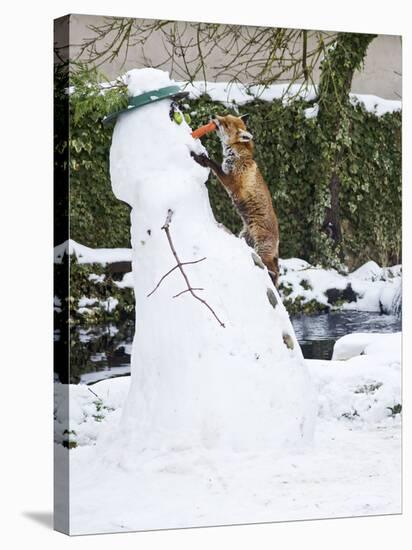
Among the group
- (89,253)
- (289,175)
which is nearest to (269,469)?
(89,253)

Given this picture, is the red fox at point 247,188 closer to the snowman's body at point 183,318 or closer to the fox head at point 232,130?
the fox head at point 232,130

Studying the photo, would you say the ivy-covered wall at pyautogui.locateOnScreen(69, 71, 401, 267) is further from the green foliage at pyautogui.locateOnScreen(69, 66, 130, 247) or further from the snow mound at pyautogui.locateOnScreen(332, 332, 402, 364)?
the snow mound at pyautogui.locateOnScreen(332, 332, 402, 364)

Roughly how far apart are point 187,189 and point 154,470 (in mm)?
1333

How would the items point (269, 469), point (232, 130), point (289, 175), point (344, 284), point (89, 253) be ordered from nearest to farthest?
point (89, 253) → point (269, 469) → point (232, 130) → point (289, 175) → point (344, 284)

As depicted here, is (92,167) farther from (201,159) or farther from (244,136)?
(244,136)

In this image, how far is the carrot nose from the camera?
21.8 feet

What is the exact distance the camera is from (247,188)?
6762 mm

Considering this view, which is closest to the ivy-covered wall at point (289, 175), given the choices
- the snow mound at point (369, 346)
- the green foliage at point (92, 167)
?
the green foliage at point (92, 167)

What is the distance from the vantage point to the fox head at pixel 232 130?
22.1 feet

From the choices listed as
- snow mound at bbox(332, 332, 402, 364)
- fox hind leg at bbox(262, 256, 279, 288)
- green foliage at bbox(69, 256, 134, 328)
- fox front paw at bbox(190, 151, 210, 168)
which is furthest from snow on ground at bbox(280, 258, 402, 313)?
green foliage at bbox(69, 256, 134, 328)

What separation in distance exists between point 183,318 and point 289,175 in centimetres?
97

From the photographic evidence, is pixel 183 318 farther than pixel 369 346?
No

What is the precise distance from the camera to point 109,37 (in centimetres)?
634

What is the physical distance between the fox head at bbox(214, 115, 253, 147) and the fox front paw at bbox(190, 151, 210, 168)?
14cm
